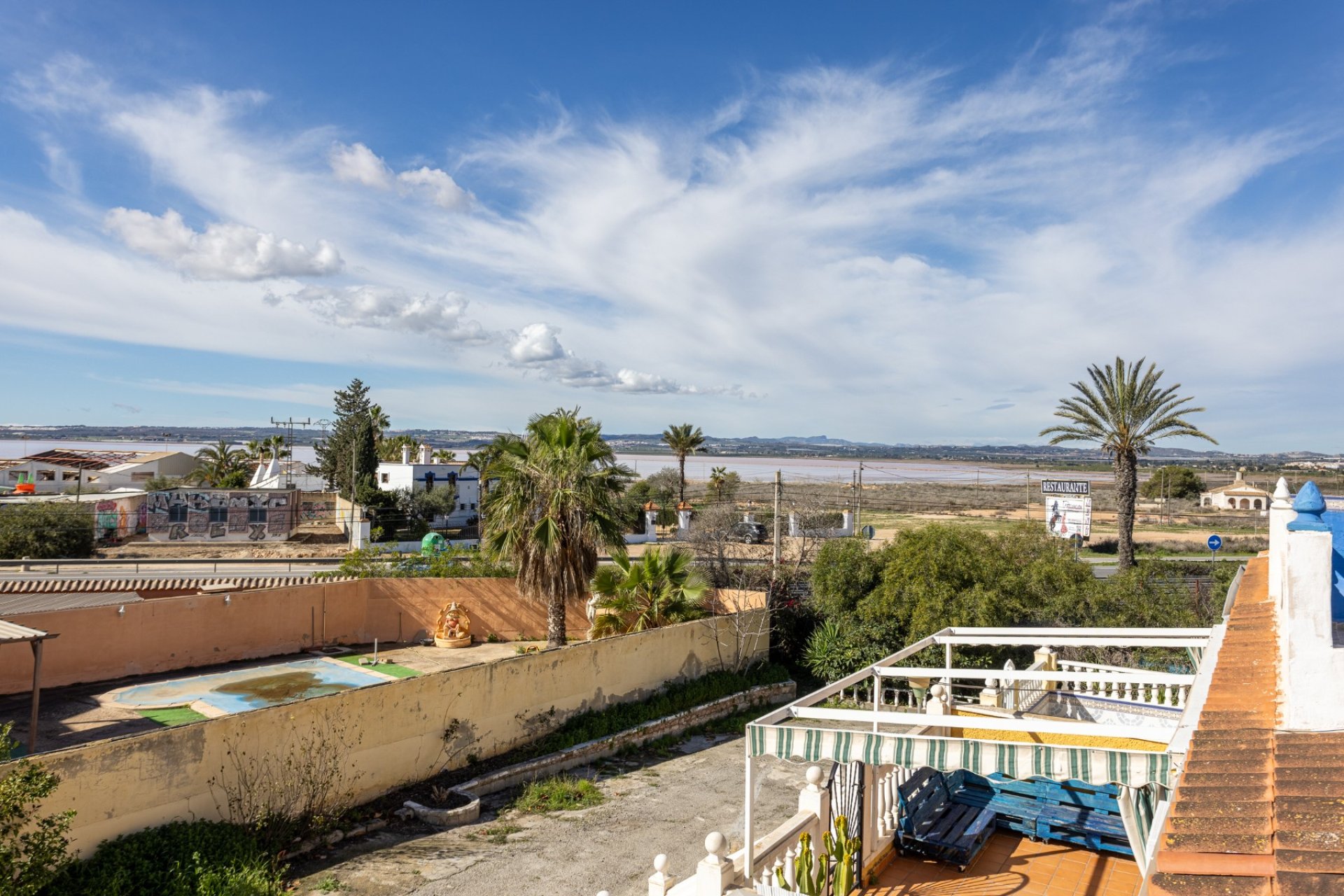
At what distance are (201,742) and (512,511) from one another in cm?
854

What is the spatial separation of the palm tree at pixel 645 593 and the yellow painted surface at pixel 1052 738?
8.53m

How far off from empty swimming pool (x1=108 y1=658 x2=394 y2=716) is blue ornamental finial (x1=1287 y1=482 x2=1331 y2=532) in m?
14.3

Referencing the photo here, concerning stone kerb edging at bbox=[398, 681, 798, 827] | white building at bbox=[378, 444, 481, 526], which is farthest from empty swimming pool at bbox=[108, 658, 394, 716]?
white building at bbox=[378, 444, 481, 526]

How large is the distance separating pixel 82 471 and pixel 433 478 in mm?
32868

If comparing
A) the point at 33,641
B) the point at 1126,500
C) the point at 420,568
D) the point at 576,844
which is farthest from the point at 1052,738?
the point at 1126,500

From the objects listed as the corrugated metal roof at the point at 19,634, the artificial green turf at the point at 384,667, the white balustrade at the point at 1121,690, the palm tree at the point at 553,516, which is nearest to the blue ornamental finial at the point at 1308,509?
the white balustrade at the point at 1121,690

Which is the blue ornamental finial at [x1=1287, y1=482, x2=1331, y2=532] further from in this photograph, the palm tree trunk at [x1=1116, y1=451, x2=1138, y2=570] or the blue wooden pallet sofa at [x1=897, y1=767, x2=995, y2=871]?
the palm tree trunk at [x1=1116, y1=451, x2=1138, y2=570]

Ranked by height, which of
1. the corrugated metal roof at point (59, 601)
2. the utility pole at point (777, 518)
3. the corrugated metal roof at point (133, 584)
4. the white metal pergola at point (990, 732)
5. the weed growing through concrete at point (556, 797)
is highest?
the utility pole at point (777, 518)

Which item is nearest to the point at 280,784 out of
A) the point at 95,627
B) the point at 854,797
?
the point at 854,797

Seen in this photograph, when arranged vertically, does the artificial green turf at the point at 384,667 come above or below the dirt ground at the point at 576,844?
above

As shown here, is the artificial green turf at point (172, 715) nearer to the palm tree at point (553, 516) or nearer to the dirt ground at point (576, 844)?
the dirt ground at point (576, 844)

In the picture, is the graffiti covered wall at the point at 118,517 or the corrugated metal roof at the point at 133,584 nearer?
the corrugated metal roof at the point at 133,584

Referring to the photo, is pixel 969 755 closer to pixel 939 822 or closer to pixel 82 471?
pixel 939 822

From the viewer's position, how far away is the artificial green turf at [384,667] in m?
17.9
